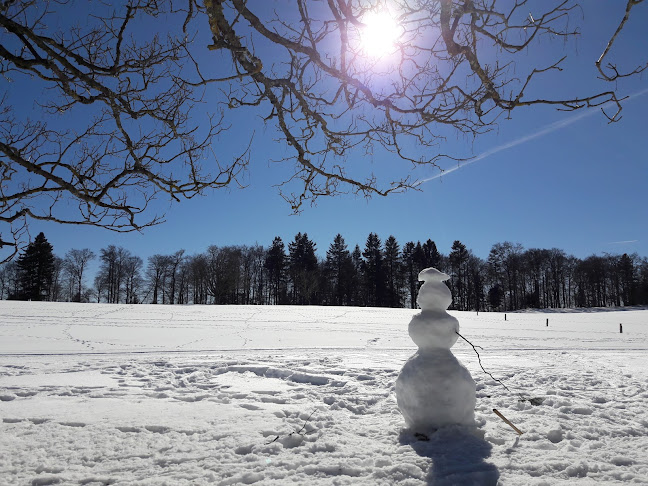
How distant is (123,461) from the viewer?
279 cm

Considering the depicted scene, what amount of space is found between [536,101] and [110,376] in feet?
20.9

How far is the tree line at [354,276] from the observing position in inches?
2035

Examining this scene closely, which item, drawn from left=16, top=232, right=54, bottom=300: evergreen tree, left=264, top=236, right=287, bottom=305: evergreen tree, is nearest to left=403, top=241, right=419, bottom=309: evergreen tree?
left=264, top=236, right=287, bottom=305: evergreen tree

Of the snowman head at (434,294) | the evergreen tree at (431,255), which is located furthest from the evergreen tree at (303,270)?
the snowman head at (434,294)

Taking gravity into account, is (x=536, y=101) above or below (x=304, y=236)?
below

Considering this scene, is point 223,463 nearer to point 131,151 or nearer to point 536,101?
point 131,151

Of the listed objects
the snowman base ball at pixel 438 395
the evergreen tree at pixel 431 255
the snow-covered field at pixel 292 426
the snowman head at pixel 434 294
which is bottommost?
the snow-covered field at pixel 292 426

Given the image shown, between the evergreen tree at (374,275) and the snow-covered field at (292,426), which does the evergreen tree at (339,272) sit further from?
the snow-covered field at (292,426)

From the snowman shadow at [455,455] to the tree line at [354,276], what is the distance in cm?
4648

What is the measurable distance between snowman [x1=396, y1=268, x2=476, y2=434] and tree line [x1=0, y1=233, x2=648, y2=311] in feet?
152

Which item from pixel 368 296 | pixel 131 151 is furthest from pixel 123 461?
pixel 368 296

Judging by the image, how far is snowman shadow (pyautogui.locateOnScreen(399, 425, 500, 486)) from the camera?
2535 mm

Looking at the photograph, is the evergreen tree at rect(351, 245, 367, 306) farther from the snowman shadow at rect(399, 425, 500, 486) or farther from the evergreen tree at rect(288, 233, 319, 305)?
the snowman shadow at rect(399, 425, 500, 486)

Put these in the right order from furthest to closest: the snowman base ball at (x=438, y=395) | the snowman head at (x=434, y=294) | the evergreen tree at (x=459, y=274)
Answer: the evergreen tree at (x=459, y=274) < the snowman head at (x=434, y=294) < the snowman base ball at (x=438, y=395)
